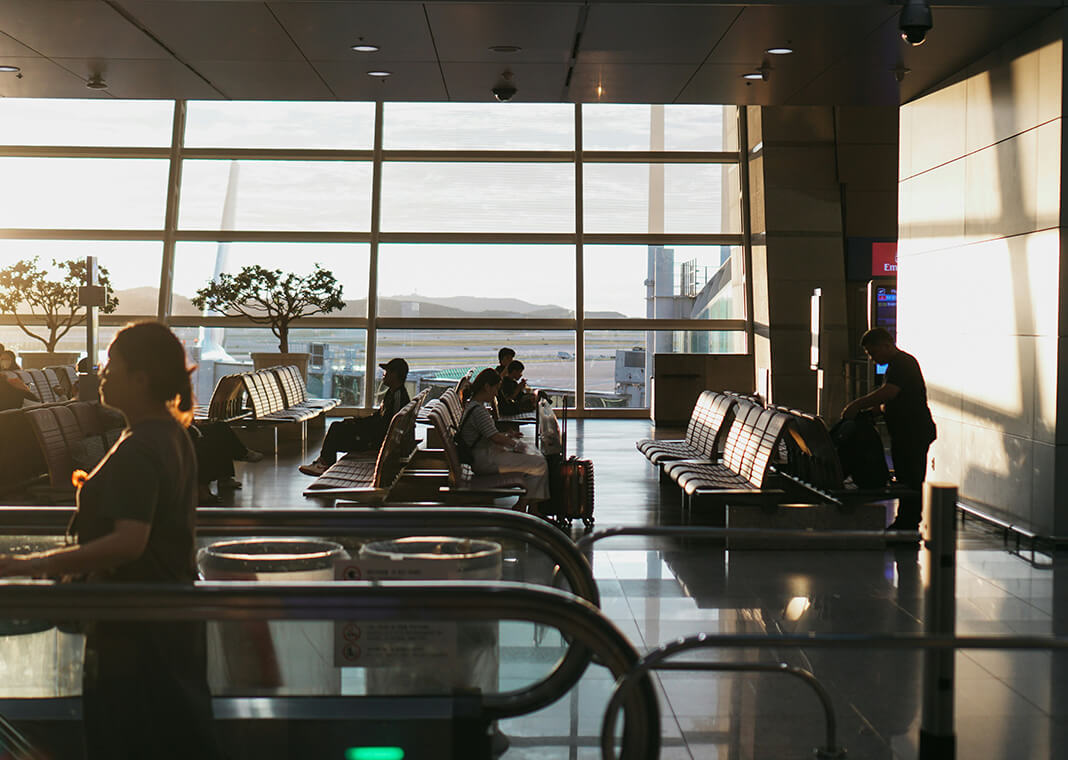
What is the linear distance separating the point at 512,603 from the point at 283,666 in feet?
4.91

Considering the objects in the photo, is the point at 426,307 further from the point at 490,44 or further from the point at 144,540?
the point at 144,540

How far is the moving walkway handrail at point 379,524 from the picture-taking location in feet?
11.8

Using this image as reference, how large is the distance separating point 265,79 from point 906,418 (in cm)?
645

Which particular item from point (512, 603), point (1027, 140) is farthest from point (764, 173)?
point (512, 603)

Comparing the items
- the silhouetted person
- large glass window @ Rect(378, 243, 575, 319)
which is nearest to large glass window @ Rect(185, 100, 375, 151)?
large glass window @ Rect(378, 243, 575, 319)

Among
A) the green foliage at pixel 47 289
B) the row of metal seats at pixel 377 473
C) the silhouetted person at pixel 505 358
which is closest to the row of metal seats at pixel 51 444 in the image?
the row of metal seats at pixel 377 473

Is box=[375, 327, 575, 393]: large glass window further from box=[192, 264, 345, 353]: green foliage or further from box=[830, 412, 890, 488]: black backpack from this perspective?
box=[830, 412, 890, 488]: black backpack

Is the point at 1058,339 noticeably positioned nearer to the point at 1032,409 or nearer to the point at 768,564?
the point at 1032,409

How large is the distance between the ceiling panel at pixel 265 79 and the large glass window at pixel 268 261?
7971 millimetres

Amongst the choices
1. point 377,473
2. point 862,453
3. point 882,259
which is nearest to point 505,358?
point 862,453

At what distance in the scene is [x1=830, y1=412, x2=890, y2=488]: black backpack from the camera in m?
8.30

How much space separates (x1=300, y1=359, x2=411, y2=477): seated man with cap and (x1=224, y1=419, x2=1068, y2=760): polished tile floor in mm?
2035

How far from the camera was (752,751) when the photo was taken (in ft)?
12.3

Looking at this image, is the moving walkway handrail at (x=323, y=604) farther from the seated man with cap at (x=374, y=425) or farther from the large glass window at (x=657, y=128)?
the large glass window at (x=657, y=128)
